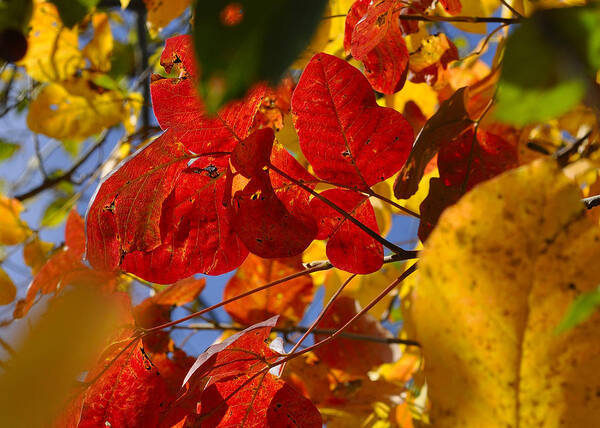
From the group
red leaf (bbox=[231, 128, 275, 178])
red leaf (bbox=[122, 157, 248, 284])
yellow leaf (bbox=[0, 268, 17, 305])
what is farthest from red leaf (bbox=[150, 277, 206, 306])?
red leaf (bbox=[231, 128, 275, 178])

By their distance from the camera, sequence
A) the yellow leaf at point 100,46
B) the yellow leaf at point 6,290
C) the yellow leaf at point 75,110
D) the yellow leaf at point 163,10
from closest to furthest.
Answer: the yellow leaf at point 6,290, the yellow leaf at point 163,10, the yellow leaf at point 75,110, the yellow leaf at point 100,46

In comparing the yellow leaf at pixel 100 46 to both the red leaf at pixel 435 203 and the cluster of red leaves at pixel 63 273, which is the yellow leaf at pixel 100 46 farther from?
the red leaf at pixel 435 203

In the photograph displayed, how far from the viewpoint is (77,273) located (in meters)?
0.72

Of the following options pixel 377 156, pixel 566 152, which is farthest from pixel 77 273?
pixel 566 152

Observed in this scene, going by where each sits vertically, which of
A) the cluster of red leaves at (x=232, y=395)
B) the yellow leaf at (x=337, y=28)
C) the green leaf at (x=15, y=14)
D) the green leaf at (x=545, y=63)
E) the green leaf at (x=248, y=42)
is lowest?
the cluster of red leaves at (x=232, y=395)

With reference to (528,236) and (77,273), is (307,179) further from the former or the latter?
(77,273)

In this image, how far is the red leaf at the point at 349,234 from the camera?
1.56 feet

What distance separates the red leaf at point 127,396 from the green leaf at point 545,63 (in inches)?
17.4

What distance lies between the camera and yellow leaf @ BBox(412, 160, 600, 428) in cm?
25

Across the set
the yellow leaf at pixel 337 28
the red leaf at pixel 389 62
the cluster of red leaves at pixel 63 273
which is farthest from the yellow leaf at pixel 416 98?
the cluster of red leaves at pixel 63 273

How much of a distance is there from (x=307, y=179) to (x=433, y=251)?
25 centimetres

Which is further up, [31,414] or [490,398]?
[31,414]

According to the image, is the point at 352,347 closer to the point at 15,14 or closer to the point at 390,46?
the point at 390,46

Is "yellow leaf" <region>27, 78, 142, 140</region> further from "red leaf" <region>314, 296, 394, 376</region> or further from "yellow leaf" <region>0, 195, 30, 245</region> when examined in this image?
"red leaf" <region>314, 296, 394, 376</region>
